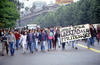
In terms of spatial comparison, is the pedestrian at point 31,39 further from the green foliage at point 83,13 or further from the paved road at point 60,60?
the green foliage at point 83,13

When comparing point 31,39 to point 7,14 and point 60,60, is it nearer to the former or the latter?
point 60,60

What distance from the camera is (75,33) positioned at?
22.7 m

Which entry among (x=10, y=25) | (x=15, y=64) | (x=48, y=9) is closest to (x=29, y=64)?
(x=15, y=64)

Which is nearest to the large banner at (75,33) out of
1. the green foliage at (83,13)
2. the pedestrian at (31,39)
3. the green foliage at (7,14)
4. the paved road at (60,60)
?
the pedestrian at (31,39)

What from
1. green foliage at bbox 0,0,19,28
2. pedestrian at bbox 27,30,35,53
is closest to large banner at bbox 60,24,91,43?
pedestrian at bbox 27,30,35,53

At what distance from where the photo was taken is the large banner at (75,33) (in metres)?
22.3

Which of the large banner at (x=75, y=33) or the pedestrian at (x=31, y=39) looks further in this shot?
the large banner at (x=75, y=33)

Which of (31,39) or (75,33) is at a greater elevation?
(75,33)

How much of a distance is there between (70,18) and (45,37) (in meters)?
82.3

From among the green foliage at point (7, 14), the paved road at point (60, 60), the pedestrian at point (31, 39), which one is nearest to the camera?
the paved road at point (60, 60)

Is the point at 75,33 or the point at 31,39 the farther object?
the point at 75,33

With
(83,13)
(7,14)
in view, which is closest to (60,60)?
(7,14)

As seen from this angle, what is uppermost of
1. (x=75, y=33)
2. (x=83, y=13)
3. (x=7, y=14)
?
(x=83, y=13)

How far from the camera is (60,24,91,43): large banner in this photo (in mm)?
22269
